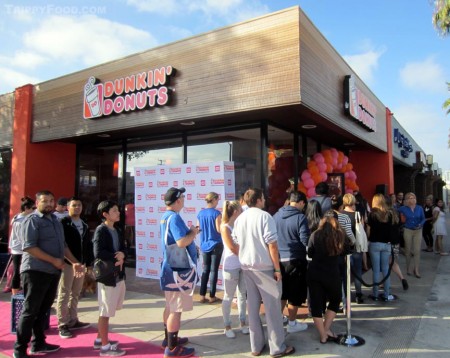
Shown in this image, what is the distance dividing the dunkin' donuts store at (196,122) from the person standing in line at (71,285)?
8.11ft

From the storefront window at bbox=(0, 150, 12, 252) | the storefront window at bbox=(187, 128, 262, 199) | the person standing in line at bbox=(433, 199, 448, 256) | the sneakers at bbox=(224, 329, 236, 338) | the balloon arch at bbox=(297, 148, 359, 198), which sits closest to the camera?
the sneakers at bbox=(224, 329, 236, 338)

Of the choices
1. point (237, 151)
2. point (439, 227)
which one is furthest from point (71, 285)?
point (439, 227)

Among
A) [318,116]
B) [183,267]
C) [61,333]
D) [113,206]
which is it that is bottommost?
[61,333]

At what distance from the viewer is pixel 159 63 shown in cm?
726

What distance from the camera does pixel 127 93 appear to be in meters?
7.63

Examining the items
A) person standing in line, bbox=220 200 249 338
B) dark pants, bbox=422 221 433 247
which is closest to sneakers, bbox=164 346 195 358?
person standing in line, bbox=220 200 249 338

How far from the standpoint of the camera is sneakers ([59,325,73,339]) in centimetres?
461

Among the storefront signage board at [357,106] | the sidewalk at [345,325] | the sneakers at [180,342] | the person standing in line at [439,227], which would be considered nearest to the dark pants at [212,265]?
the sidewalk at [345,325]

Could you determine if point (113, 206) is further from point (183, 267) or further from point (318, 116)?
point (318, 116)

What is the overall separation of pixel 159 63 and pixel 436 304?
6521 millimetres

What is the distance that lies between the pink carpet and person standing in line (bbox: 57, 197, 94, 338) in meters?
0.14

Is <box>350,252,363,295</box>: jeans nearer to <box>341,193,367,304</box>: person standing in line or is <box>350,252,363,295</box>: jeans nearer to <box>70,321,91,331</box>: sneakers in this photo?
<box>341,193,367,304</box>: person standing in line

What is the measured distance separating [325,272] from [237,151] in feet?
13.0

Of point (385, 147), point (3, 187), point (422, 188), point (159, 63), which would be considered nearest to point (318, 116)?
point (159, 63)
